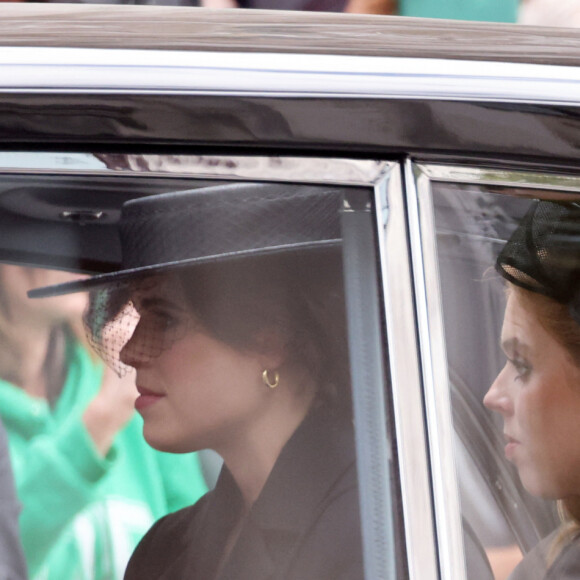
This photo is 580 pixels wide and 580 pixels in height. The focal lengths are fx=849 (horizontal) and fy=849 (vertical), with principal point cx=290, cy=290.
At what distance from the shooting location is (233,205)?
35.5 inches

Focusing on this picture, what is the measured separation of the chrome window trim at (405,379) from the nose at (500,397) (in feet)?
0.35

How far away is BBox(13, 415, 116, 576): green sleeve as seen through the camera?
880mm

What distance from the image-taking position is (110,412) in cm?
89

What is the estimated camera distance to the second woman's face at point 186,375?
0.90 m

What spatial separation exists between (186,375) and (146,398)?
0.05 meters

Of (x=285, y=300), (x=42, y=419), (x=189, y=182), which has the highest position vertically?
(x=189, y=182)

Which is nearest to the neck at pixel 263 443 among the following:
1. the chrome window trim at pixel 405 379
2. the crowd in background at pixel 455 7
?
the chrome window trim at pixel 405 379

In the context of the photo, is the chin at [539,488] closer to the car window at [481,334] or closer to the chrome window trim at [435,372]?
the car window at [481,334]

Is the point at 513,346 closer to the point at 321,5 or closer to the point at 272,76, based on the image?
the point at 272,76

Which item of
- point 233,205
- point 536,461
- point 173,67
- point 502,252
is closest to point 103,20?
point 173,67

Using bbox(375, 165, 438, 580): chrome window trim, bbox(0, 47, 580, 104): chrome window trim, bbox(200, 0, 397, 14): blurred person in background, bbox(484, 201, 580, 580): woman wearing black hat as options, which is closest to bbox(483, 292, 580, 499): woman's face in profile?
bbox(484, 201, 580, 580): woman wearing black hat

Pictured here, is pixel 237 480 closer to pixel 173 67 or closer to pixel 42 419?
pixel 42 419

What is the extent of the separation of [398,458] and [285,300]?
0.20 meters

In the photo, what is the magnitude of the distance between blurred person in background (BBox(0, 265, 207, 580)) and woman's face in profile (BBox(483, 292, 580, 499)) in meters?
0.35
